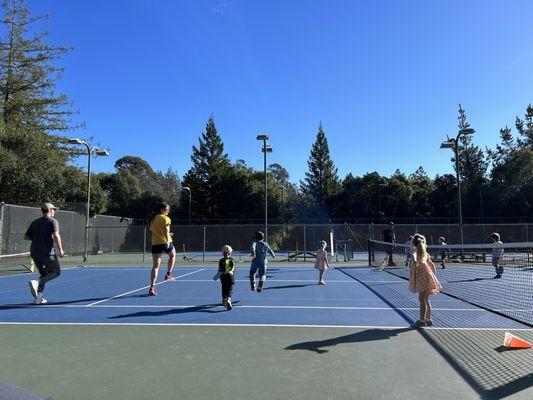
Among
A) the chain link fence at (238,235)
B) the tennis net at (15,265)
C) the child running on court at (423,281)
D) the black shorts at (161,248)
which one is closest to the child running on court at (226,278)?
the black shorts at (161,248)

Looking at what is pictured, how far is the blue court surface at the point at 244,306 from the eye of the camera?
718 cm

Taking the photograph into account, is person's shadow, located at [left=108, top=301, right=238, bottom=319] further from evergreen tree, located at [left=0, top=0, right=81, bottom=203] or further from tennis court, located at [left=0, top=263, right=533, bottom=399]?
evergreen tree, located at [left=0, top=0, right=81, bottom=203]

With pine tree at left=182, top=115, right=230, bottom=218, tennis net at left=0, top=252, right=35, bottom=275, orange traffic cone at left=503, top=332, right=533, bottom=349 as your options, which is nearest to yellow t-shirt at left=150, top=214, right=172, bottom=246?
orange traffic cone at left=503, top=332, right=533, bottom=349

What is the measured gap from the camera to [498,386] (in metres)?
4.11

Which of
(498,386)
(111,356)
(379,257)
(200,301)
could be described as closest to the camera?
(498,386)

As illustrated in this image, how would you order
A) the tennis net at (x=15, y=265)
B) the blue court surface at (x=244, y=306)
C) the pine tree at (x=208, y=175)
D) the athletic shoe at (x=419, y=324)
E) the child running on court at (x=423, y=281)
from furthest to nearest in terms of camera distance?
the pine tree at (x=208, y=175) → the tennis net at (x=15, y=265) → the blue court surface at (x=244, y=306) → the child running on court at (x=423, y=281) → the athletic shoe at (x=419, y=324)

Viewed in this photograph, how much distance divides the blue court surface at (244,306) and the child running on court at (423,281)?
22cm

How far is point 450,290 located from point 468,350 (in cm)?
636

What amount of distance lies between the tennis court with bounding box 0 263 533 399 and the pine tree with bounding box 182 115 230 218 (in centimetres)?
5054

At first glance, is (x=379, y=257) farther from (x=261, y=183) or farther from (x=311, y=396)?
(x=261, y=183)

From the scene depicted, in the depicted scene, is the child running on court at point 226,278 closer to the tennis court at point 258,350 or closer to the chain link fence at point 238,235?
the tennis court at point 258,350

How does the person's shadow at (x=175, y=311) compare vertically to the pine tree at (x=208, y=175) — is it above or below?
below

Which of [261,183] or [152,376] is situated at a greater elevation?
[261,183]

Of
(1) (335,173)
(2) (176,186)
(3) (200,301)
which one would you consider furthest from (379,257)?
(2) (176,186)
